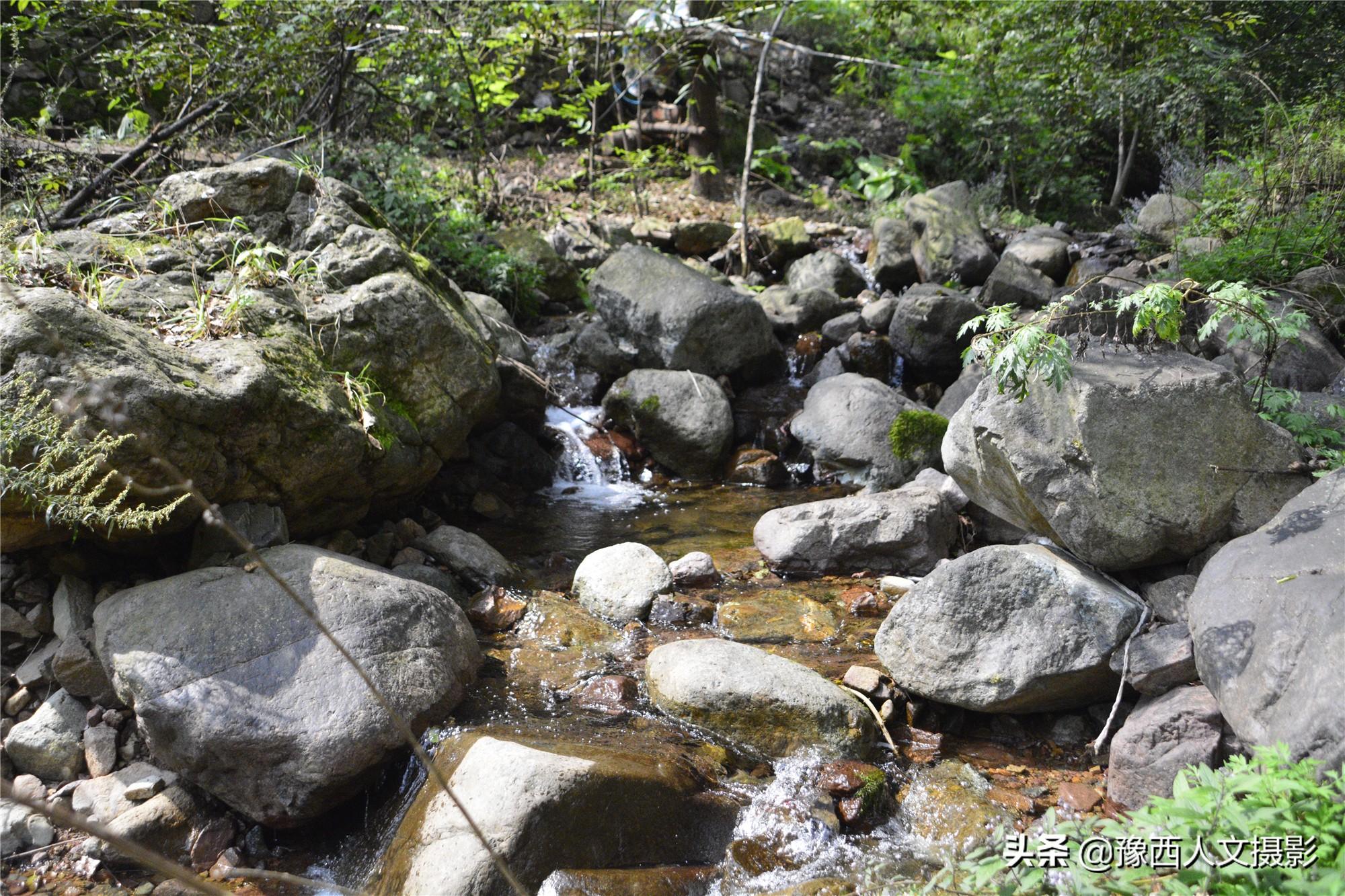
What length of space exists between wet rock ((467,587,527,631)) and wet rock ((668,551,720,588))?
3.13 ft

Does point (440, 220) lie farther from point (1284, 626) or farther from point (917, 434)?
point (1284, 626)

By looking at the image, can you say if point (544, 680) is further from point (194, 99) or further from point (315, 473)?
point (194, 99)

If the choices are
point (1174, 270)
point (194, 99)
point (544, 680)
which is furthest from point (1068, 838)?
point (194, 99)

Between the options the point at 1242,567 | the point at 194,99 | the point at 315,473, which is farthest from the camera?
the point at 194,99

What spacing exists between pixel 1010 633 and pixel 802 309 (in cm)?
611

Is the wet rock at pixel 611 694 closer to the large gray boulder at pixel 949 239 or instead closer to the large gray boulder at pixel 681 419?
the large gray boulder at pixel 681 419

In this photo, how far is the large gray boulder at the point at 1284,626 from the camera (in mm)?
2705

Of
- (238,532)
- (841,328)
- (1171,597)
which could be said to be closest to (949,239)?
(841,328)

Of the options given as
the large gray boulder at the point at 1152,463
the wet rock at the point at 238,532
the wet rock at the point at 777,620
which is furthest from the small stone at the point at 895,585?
the wet rock at the point at 238,532

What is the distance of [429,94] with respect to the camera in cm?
912

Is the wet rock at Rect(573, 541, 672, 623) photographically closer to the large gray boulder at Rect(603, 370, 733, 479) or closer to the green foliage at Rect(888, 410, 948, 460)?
the large gray boulder at Rect(603, 370, 733, 479)

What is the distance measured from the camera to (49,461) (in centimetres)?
331

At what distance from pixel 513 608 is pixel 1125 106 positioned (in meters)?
10.1

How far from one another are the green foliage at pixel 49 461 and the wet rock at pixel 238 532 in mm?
593
